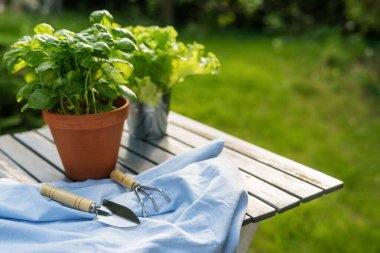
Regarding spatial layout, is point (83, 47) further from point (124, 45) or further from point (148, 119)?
point (148, 119)

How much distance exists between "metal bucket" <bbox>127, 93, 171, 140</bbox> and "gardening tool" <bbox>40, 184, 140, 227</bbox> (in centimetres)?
52

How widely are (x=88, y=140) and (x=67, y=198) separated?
206mm

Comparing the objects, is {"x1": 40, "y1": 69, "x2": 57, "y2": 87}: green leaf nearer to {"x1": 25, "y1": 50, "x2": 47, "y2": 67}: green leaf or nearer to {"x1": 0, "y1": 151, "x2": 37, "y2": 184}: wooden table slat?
{"x1": 25, "y1": 50, "x2": 47, "y2": 67}: green leaf

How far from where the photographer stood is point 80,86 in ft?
4.10

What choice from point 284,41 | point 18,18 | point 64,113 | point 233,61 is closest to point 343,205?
point 64,113

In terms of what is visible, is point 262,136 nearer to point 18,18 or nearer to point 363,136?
point 363,136


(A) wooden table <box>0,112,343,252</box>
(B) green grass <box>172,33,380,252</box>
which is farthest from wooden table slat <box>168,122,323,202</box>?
(B) green grass <box>172,33,380,252</box>

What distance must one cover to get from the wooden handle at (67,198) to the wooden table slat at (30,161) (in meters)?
0.19

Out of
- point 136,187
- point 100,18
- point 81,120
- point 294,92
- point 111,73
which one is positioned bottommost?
point 136,187

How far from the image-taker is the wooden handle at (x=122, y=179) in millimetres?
1309

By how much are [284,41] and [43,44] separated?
4579 mm

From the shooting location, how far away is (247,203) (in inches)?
48.5

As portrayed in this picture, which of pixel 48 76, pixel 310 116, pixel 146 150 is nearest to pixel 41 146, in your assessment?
pixel 146 150

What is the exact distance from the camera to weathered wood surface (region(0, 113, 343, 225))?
51.9 inches
